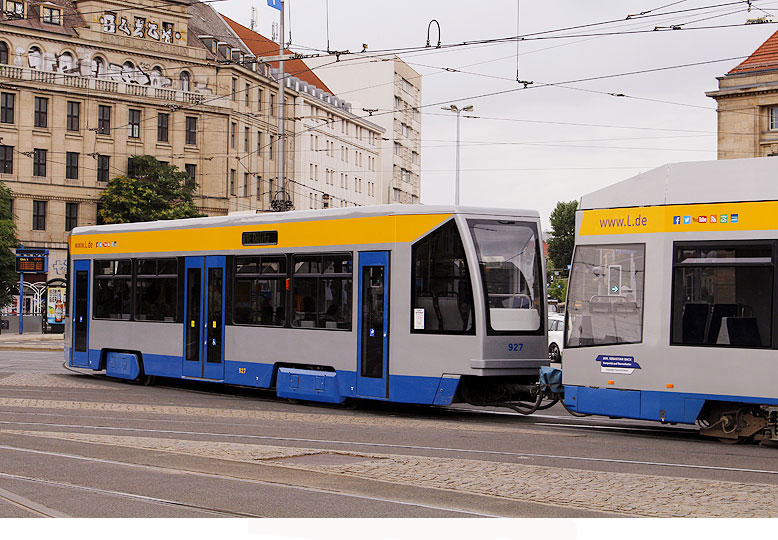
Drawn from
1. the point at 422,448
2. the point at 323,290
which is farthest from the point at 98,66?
the point at 422,448

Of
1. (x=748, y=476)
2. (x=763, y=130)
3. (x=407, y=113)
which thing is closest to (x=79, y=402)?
(x=748, y=476)

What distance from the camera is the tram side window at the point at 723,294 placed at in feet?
42.1

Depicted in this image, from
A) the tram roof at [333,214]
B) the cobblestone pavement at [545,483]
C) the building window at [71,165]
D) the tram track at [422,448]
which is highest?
the building window at [71,165]

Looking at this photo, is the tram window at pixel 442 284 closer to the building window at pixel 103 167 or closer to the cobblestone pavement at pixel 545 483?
the cobblestone pavement at pixel 545 483

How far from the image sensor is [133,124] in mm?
74750

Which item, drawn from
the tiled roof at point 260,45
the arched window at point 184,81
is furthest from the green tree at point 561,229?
the arched window at point 184,81

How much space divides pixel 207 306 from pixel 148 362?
7.61ft

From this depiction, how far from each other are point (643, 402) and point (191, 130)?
67162mm

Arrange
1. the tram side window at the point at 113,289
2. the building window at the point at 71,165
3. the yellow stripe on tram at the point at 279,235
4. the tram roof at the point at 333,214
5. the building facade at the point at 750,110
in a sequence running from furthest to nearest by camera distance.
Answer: the building window at the point at 71,165 → the building facade at the point at 750,110 → the tram side window at the point at 113,289 → the yellow stripe on tram at the point at 279,235 → the tram roof at the point at 333,214

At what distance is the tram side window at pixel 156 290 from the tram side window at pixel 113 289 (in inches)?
13.7

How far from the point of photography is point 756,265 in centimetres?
1293

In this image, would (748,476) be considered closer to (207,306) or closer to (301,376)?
(301,376)

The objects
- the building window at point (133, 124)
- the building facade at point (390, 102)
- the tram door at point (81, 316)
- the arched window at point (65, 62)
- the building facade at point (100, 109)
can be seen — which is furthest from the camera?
the building facade at point (390, 102)

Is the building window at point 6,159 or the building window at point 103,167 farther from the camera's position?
the building window at point 103,167
